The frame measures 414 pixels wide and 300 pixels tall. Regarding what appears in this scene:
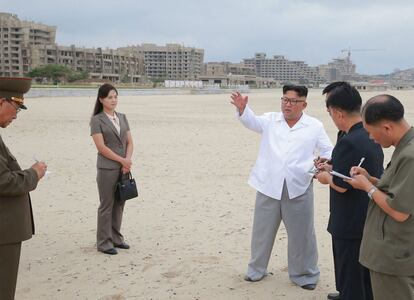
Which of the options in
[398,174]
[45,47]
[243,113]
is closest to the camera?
[398,174]

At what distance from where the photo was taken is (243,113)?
471 cm

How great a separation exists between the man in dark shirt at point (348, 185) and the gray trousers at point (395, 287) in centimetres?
76

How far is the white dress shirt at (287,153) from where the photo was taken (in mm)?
4477

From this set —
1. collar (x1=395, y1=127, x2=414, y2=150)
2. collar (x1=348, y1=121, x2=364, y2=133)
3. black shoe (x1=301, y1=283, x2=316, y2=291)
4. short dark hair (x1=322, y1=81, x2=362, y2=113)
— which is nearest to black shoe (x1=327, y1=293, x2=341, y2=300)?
black shoe (x1=301, y1=283, x2=316, y2=291)

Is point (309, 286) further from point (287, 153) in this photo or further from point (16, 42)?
point (16, 42)

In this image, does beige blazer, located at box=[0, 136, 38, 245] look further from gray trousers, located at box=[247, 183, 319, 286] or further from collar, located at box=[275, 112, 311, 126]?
collar, located at box=[275, 112, 311, 126]

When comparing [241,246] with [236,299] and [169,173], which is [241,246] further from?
[169,173]

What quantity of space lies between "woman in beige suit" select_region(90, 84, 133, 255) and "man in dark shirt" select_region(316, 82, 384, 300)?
108 inches

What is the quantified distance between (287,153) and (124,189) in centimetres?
207

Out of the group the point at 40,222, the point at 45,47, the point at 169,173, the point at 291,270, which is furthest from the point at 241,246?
the point at 45,47

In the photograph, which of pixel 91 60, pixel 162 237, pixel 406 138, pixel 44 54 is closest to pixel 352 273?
pixel 406 138

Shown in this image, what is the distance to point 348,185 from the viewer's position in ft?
11.0

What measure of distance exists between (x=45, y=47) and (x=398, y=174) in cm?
12599

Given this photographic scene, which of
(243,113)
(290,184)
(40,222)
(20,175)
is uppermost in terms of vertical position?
(243,113)
